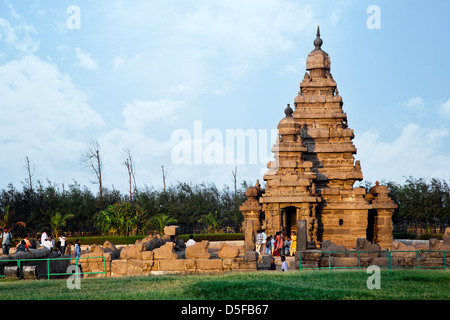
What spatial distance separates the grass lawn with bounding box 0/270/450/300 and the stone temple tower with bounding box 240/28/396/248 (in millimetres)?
14315

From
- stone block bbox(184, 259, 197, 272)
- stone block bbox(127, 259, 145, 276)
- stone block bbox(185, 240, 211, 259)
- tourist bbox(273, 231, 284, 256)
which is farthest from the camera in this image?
tourist bbox(273, 231, 284, 256)

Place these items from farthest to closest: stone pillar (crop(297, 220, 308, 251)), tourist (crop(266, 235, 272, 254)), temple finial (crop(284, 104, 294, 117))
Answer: temple finial (crop(284, 104, 294, 117))
tourist (crop(266, 235, 272, 254))
stone pillar (crop(297, 220, 308, 251))

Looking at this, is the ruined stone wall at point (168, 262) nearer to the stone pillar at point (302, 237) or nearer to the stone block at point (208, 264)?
the stone block at point (208, 264)

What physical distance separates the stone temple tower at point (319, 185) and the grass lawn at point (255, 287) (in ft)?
47.0

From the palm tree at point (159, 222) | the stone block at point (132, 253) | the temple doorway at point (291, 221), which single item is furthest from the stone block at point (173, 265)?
the palm tree at point (159, 222)

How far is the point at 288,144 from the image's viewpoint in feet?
109

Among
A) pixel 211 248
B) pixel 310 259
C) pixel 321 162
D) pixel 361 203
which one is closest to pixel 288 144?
pixel 321 162

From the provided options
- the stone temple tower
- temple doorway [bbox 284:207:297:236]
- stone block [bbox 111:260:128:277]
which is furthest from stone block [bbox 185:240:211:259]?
temple doorway [bbox 284:207:297:236]

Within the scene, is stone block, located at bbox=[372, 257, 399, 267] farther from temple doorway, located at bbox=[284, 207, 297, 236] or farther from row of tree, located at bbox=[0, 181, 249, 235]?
row of tree, located at bbox=[0, 181, 249, 235]

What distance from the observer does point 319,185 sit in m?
34.2

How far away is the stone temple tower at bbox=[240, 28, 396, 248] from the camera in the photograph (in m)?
31.5

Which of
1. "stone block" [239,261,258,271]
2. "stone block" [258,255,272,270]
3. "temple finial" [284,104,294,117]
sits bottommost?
"stone block" [258,255,272,270]

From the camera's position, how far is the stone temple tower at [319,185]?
31.5 m
